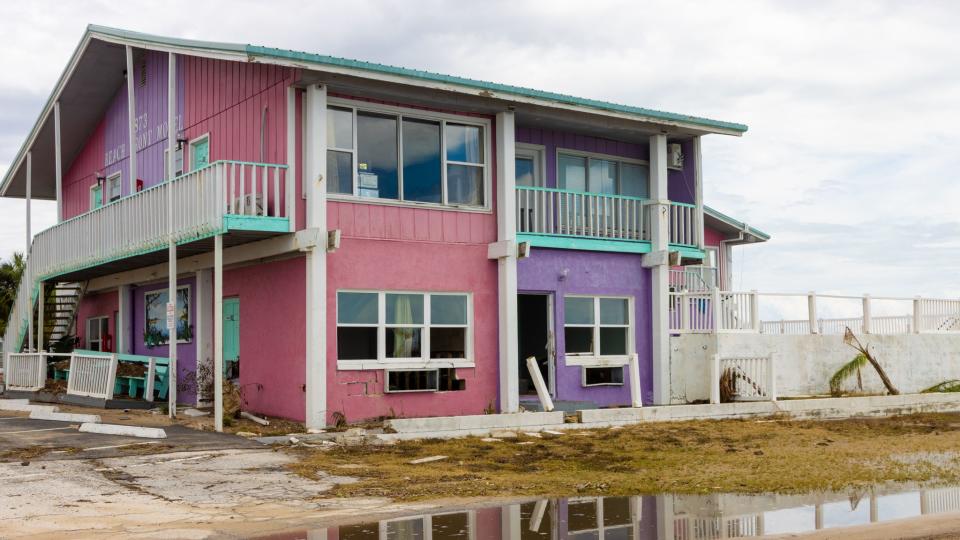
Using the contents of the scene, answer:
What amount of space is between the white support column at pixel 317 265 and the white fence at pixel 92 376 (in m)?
5.55

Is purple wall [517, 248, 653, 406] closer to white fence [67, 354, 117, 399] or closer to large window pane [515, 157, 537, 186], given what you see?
large window pane [515, 157, 537, 186]

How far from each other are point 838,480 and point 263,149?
11691mm

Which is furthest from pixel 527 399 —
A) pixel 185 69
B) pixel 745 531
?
pixel 745 531

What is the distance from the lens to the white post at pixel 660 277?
22.1 meters

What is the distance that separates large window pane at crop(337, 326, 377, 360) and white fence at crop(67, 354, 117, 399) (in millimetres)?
5549

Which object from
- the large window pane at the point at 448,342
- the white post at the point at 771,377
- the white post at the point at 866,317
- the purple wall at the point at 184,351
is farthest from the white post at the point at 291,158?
the white post at the point at 866,317

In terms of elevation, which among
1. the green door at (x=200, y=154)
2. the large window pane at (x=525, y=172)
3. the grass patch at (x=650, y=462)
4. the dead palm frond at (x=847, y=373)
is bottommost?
the grass patch at (x=650, y=462)

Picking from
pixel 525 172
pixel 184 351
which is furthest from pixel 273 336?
pixel 525 172

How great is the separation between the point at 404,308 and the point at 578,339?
436 centimetres

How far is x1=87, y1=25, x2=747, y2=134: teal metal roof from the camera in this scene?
1680 centimetres

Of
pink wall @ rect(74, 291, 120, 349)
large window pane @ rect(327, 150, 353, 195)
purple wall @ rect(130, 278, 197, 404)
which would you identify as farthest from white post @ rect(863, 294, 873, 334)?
pink wall @ rect(74, 291, 120, 349)

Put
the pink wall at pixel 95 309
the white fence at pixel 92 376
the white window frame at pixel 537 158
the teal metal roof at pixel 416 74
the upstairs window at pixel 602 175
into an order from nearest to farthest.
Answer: the teal metal roof at pixel 416 74, the white fence at pixel 92 376, the white window frame at pixel 537 158, the upstairs window at pixel 602 175, the pink wall at pixel 95 309

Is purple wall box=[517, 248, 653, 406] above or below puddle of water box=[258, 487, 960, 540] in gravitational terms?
above

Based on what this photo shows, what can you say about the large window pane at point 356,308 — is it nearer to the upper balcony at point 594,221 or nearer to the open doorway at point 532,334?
the upper balcony at point 594,221
